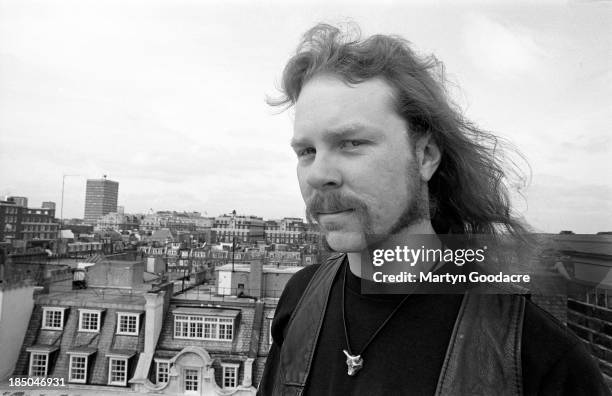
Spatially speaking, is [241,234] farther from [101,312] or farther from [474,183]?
[474,183]

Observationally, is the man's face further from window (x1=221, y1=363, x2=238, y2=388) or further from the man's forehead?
window (x1=221, y1=363, x2=238, y2=388)

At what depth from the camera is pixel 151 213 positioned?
4525 cm

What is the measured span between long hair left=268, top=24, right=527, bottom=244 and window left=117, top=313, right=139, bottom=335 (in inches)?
212

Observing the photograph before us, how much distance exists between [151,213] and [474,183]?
4818 cm

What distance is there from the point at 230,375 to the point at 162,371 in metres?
0.90

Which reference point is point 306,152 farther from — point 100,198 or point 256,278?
point 100,198

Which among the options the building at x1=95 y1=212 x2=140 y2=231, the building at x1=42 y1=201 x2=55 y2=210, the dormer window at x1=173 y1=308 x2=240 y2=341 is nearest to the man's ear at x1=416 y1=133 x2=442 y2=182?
the dormer window at x1=173 y1=308 x2=240 y2=341

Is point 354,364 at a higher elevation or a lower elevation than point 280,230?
lower

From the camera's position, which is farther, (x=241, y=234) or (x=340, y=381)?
(x=241, y=234)

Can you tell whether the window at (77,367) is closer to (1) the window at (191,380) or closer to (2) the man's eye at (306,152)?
(1) the window at (191,380)

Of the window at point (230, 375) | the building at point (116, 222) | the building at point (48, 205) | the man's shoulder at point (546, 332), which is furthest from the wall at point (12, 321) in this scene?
the building at point (116, 222)

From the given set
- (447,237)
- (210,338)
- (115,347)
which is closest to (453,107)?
(447,237)

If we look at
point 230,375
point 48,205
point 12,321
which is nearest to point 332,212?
point 230,375

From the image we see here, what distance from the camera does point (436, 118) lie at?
28.8 inches
